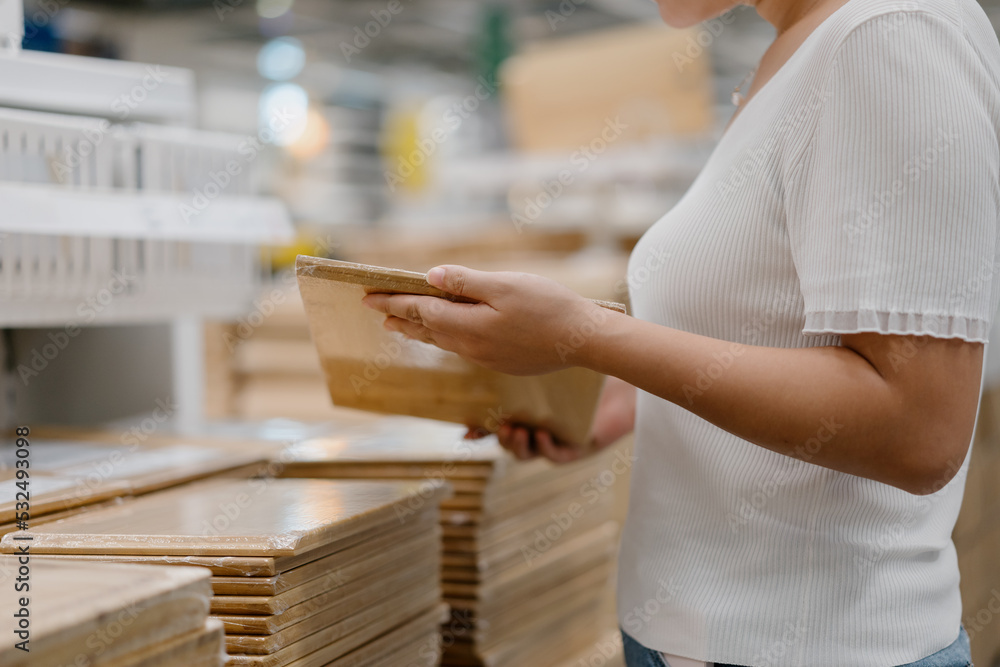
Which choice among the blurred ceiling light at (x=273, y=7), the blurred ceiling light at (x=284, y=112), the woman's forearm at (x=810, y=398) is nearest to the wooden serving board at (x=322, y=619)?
the woman's forearm at (x=810, y=398)

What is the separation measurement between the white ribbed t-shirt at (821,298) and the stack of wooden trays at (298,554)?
1.08ft

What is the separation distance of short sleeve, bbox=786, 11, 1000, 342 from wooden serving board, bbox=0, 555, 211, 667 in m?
0.64

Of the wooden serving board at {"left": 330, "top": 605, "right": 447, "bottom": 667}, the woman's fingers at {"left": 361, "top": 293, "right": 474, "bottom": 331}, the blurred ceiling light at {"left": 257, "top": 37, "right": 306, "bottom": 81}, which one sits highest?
the blurred ceiling light at {"left": 257, "top": 37, "right": 306, "bottom": 81}

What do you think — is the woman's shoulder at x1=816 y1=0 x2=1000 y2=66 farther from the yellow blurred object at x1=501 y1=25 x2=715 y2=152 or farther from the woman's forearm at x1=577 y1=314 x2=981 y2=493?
the yellow blurred object at x1=501 y1=25 x2=715 y2=152

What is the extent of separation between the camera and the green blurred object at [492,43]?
614cm

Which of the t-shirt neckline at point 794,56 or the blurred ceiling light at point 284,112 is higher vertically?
the blurred ceiling light at point 284,112

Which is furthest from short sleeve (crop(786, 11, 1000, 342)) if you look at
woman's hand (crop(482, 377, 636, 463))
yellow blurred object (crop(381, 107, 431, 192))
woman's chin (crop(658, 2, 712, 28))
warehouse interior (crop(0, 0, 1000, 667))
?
yellow blurred object (crop(381, 107, 431, 192))

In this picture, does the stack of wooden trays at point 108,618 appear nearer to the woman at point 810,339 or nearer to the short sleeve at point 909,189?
the woman at point 810,339

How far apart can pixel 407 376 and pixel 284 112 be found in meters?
6.91

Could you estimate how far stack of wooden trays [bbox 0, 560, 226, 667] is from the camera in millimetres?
676

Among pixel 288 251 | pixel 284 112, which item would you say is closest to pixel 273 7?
pixel 284 112

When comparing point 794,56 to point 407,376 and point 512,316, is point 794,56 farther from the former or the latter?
point 407,376

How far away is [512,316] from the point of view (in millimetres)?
895

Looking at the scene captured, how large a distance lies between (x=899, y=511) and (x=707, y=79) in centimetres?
243
